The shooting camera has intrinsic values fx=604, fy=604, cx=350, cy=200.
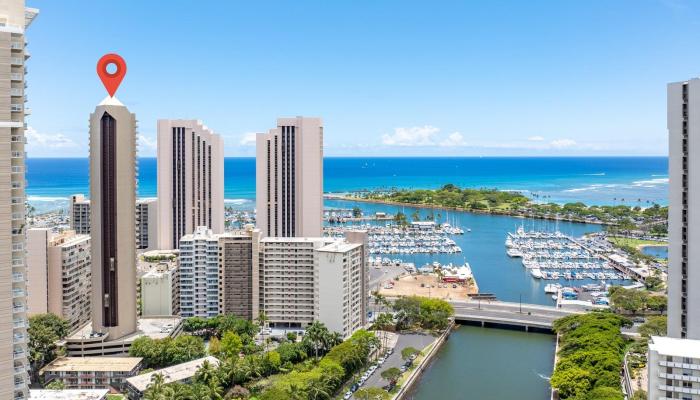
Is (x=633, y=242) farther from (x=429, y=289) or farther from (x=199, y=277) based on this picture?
(x=199, y=277)

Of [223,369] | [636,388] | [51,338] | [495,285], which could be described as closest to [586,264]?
[495,285]

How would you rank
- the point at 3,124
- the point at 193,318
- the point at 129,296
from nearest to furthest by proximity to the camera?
the point at 3,124, the point at 129,296, the point at 193,318

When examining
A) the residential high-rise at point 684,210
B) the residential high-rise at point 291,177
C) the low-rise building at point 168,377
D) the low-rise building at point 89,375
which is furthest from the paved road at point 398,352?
the residential high-rise at point 291,177

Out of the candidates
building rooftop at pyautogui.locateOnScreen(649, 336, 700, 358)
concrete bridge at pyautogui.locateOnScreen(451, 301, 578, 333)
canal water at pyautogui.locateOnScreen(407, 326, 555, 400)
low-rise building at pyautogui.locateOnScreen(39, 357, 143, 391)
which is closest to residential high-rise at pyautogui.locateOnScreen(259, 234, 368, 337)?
canal water at pyautogui.locateOnScreen(407, 326, 555, 400)

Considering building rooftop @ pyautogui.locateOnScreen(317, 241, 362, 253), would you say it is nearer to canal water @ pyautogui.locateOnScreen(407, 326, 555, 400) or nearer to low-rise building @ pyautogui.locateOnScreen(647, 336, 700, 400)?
canal water @ pyautogui.locateOnScreen(407, 326, 555, 400)

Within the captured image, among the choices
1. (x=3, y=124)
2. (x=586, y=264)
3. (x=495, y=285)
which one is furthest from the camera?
(x=586, y=264)

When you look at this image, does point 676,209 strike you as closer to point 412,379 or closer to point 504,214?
point 412,379

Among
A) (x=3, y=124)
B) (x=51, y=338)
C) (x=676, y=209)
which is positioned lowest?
(x=51, y=338)

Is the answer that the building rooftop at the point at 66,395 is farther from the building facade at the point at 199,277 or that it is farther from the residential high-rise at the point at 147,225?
the residential high-rise at the point at 147,225
